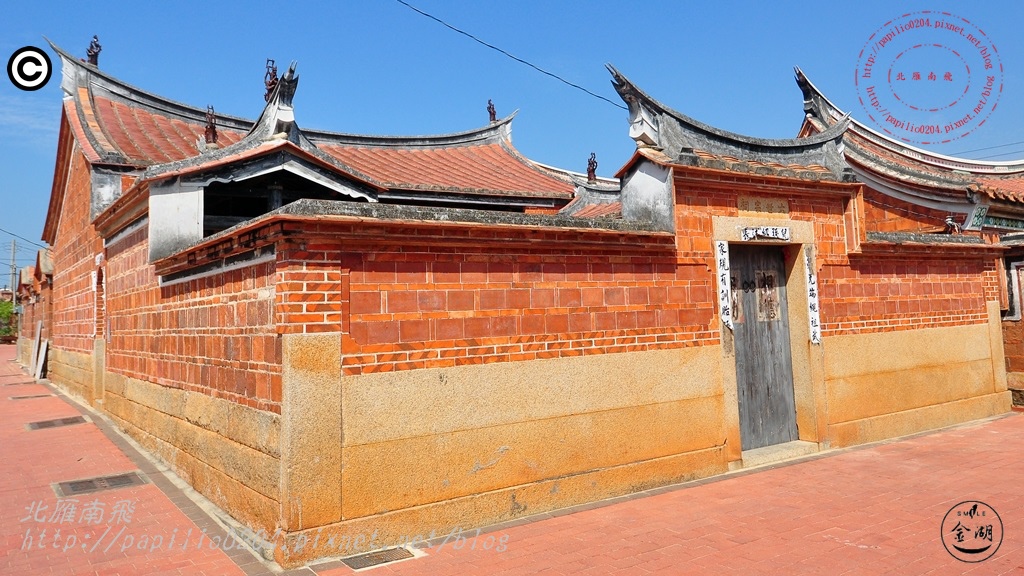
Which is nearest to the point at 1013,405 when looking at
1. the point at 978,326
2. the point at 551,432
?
the point at 978,326

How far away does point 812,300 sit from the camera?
25.2 ft

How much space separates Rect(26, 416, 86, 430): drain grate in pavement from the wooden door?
34.4ft

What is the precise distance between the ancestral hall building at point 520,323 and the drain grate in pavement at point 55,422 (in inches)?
36.2

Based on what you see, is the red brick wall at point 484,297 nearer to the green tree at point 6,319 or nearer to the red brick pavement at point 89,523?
the red brick pavement at point 89,523

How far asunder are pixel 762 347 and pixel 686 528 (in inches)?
124

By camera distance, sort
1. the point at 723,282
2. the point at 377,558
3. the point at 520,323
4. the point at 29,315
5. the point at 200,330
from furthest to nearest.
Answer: the point at 29,315
the point at 723,282
the point at 200,330
the point at 520,323
the point at 377,558

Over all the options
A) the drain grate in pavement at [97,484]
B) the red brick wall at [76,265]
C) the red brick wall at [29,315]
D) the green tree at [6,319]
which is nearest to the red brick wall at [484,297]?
Answer: the drain grate in pavement at [97,484]

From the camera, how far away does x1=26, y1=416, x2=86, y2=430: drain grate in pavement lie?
10.9m

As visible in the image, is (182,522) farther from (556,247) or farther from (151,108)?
(151,108)

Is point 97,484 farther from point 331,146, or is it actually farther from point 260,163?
point 331,146

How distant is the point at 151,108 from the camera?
14477mm

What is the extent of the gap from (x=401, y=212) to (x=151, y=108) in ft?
39.7

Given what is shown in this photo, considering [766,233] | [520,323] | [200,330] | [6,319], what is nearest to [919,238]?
[766,233]

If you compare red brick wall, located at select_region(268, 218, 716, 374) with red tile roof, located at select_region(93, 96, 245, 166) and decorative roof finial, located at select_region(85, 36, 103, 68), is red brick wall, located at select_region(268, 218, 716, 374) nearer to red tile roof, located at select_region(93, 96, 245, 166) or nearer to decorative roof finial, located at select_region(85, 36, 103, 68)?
red tile roof, located at select_region(93, 96, 245, 166)
